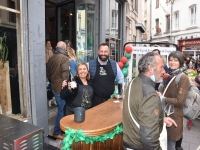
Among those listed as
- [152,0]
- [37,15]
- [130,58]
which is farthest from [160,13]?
[37,15]

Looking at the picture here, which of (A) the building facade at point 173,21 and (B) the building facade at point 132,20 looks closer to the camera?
(B) the building facade at point 132,20

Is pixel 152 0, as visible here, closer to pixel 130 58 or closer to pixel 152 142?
pixel 130 58

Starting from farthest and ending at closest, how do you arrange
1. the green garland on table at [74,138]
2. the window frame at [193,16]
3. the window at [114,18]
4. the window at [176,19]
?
1. the window at [176,19]
2. the window frame at [193,16]
3. the window at [114,18]
4. the green garland on table at [74,138]

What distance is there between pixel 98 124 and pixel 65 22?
5389 mm

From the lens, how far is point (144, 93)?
1616mm

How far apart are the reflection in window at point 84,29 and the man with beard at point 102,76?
2823mm

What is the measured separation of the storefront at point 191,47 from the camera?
17562 mm

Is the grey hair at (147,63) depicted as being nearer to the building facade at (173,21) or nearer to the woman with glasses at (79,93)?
the woman with glasses at (79,93)

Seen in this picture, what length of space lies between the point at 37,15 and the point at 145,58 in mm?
2322

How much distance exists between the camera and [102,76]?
338 centimetres

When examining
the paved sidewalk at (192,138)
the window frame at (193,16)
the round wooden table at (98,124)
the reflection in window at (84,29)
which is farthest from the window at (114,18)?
the window frame at (193,16)

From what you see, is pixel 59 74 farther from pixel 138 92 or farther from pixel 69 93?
pixel 138 92

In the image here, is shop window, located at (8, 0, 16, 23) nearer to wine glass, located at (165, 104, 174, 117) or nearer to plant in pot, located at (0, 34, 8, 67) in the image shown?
plant in pot, located at (0, 34, 8, 67)

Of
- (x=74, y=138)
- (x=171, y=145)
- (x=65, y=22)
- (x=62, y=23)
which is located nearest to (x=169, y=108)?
(x=171, y=145)
